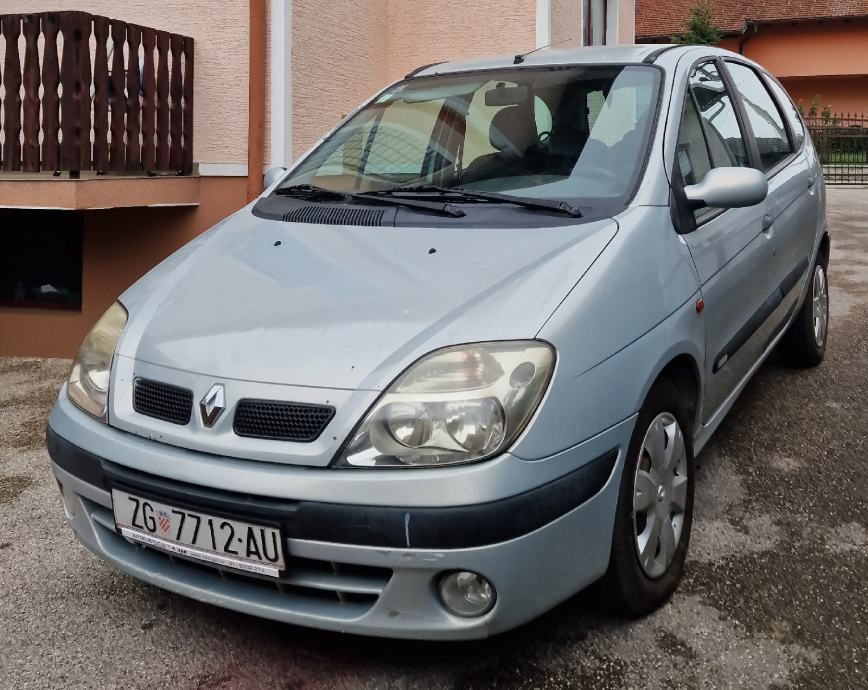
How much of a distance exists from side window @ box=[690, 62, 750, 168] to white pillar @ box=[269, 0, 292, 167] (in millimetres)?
3620

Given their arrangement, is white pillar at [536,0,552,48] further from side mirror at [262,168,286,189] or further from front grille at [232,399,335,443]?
front grille at [232,399,335,443]

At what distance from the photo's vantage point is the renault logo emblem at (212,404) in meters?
2.09

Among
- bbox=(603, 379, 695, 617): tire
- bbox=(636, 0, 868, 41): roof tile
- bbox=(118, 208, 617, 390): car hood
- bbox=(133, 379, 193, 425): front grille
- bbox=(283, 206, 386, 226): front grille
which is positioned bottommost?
bbox=(603, 379, 695, 617): tire

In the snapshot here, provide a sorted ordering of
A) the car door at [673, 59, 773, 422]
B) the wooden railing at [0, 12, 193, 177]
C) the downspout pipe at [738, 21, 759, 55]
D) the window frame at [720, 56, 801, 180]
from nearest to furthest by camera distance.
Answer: the car door at [673, 59, 773, 422] → the window frame at [720, 56, 801, 180] → the wooden railing at [0, 12, 193, 177] → the downspout pipe at [738, 21, 759, 55]

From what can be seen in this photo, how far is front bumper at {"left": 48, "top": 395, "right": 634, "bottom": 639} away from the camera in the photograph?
192cm

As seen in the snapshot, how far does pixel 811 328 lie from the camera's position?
4.76 m

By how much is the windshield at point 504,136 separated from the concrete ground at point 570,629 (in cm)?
121

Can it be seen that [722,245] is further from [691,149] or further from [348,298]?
[348,298]

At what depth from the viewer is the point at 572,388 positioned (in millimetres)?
2057

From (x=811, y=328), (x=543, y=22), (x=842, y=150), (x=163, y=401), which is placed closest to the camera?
(x=163, y=401)

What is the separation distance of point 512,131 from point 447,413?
4.97 ft

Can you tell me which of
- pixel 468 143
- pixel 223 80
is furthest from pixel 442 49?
pixel 468 143

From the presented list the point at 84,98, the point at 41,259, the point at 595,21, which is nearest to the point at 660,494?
the point at 84,98

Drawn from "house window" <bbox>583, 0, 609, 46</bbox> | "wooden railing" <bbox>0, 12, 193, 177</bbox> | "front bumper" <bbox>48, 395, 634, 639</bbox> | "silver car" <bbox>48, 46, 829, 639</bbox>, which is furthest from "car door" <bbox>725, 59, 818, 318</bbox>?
"house window" <bbox>583, 0, 609, 46</bbox>
